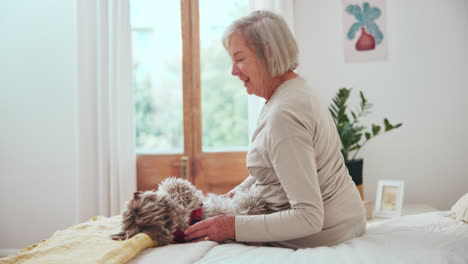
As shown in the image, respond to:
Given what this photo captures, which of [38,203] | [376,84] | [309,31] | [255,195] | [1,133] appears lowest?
[38,203]

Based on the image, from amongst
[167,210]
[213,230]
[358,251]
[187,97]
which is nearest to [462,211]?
[358,251]

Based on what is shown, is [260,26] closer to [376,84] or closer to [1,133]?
[376,84]

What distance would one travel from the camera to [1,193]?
10.0 feet

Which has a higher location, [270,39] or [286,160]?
[270,39]

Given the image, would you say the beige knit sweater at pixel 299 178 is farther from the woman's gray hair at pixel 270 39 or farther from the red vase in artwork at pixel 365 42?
the red vase in artwork at pixel 365 42

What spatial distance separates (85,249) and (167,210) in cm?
22

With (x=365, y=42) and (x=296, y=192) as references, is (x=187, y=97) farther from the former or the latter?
(x=296, y=192)

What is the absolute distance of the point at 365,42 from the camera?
298cm

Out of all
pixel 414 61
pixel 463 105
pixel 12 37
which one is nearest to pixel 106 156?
pixel 12 37

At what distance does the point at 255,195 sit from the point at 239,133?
74.1 inches

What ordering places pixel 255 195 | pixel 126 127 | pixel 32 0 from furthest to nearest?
1. pixel 32 0
2. pixel 126 127
3. pixel 255 195

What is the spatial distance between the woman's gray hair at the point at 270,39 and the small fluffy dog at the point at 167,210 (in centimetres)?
44

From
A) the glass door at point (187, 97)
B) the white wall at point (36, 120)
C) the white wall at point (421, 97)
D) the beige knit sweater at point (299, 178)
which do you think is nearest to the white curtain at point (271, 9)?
the glass door at point (187, 97)

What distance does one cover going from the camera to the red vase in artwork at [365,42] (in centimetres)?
298
